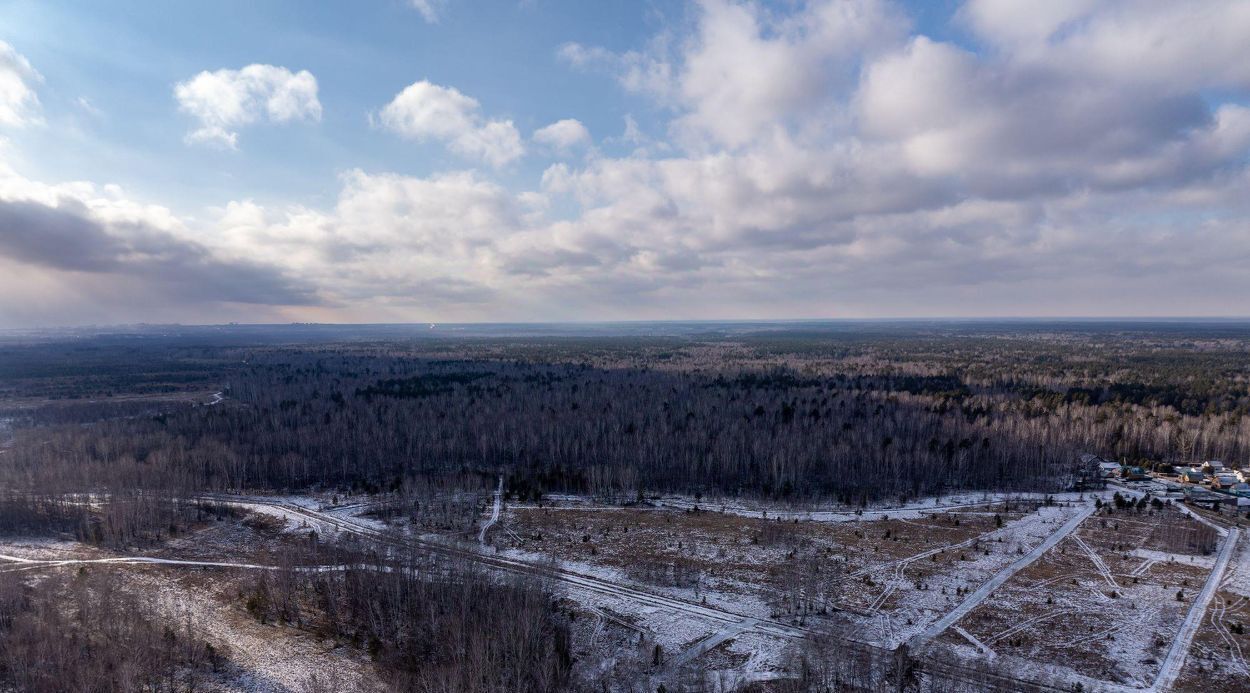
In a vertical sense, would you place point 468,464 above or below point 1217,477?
below

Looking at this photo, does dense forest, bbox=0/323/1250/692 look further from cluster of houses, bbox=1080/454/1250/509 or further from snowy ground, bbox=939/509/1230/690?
snowy ground, bbox=939/509/1230/690

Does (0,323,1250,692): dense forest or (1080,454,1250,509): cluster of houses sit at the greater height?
(0,323,1250,692): dense forest

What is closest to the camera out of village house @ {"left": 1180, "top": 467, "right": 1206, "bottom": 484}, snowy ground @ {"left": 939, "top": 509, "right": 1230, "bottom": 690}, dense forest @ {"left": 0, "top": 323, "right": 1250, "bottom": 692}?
snowy ground @ {"left": 939, "top": 509, "right": 1230, "bottom": 690}

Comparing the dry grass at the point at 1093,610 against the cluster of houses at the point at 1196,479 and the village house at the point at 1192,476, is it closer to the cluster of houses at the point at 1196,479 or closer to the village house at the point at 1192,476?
the cluster of houses at the point at 1196,479

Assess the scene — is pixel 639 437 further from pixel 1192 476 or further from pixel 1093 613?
pixel 1192 476

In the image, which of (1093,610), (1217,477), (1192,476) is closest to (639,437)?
(1093,610)

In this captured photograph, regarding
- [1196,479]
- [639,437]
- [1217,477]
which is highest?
[639,437]

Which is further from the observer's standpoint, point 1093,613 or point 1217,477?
point 1217,477

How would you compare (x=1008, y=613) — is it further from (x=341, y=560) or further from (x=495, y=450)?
(x=495, y=450)

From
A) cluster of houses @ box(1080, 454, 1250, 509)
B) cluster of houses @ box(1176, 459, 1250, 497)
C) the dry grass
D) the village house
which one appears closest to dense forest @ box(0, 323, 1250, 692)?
cluster of houses @ box(1080, 454, 1250, 509)

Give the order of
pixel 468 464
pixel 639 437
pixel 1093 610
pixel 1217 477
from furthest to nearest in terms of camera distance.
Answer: pixel 639 437, pixel 468 464, pixel 1217 477, pixel 1093 610

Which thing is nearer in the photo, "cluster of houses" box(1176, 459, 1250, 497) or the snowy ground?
the snowy ground

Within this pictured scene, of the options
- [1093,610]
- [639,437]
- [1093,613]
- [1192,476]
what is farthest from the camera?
[639,437]
